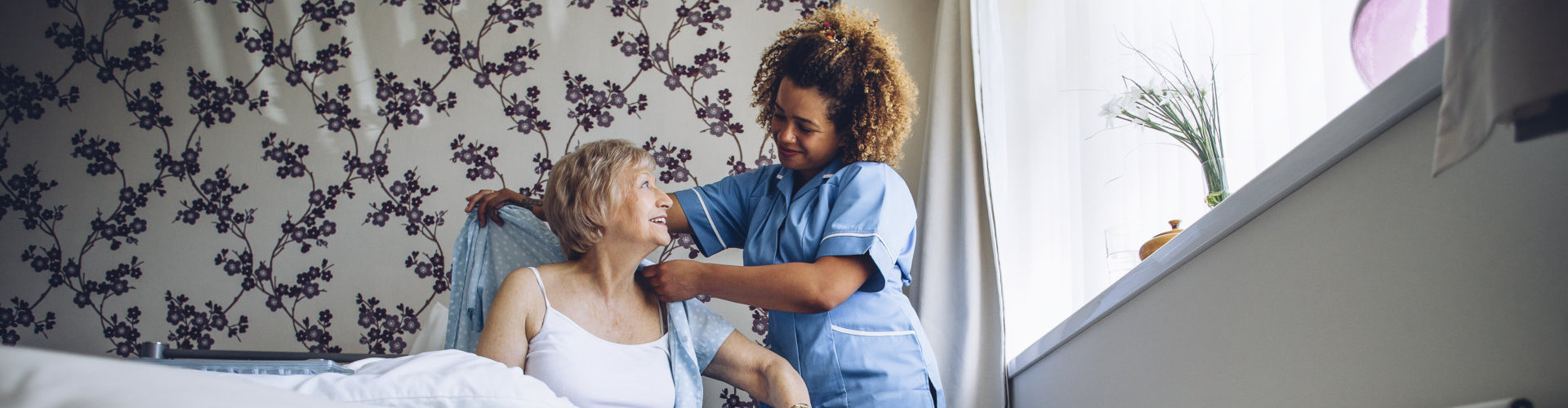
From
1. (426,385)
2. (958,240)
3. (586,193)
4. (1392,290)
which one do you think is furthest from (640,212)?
(1392,290)

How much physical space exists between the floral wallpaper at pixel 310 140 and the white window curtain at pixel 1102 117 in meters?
0.48

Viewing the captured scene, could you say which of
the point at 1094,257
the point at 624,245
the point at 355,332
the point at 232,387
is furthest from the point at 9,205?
the point at 1094,257

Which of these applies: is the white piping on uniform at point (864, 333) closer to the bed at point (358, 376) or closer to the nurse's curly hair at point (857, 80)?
the nurse's curly hair at point (857, 80)

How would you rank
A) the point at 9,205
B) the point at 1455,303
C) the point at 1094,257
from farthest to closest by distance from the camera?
the point at 9,205 < the point at 1094,257 < the point at 1455,303

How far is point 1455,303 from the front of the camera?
0.81m

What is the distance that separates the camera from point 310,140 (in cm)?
275

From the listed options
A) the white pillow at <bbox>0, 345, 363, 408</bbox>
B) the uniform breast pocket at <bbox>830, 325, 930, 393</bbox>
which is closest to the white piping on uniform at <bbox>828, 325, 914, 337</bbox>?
the uniform breast pocket at <bbox>830, 325, 930, 393</bbox>

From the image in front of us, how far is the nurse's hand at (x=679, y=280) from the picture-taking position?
1.68 metres

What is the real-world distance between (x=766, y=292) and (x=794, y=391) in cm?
19

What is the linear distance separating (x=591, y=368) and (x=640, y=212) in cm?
32

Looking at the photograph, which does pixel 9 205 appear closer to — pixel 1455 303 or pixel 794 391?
pixel 794 391

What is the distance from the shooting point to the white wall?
0.73 m

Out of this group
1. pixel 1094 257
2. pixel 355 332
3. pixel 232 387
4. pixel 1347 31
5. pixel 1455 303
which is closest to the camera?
pixel 232 387

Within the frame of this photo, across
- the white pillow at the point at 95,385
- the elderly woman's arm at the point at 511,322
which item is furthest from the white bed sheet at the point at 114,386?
the elderly woman's arm at the point at 511,322
